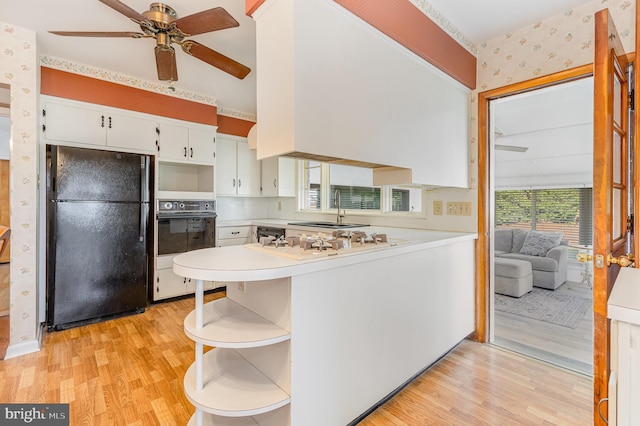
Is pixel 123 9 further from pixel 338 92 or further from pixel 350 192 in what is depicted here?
pixel 350 192

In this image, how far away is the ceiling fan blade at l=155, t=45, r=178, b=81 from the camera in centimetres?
204

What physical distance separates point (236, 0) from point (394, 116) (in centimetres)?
136

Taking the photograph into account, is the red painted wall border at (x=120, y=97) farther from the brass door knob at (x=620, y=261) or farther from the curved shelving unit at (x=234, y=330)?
the brass door knob at (x=620, y=261)

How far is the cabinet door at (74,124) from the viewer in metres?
2.79

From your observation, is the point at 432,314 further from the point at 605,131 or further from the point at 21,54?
the point at 21,54

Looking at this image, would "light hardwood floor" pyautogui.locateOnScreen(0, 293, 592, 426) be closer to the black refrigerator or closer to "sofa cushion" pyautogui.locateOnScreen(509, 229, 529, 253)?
the black refrigerator

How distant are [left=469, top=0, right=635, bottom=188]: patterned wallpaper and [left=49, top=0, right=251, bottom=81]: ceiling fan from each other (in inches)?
83.0

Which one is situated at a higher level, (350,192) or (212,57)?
(212,57)

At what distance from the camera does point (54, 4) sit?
2.01 metres

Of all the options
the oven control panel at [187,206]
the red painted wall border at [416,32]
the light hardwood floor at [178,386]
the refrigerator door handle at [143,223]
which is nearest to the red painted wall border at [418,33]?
the red painted wall border at [416,32]

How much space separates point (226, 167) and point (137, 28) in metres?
2.04

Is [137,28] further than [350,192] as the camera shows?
No

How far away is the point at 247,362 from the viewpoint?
1511 mm

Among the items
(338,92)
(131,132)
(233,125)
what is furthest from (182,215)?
(338,92)
